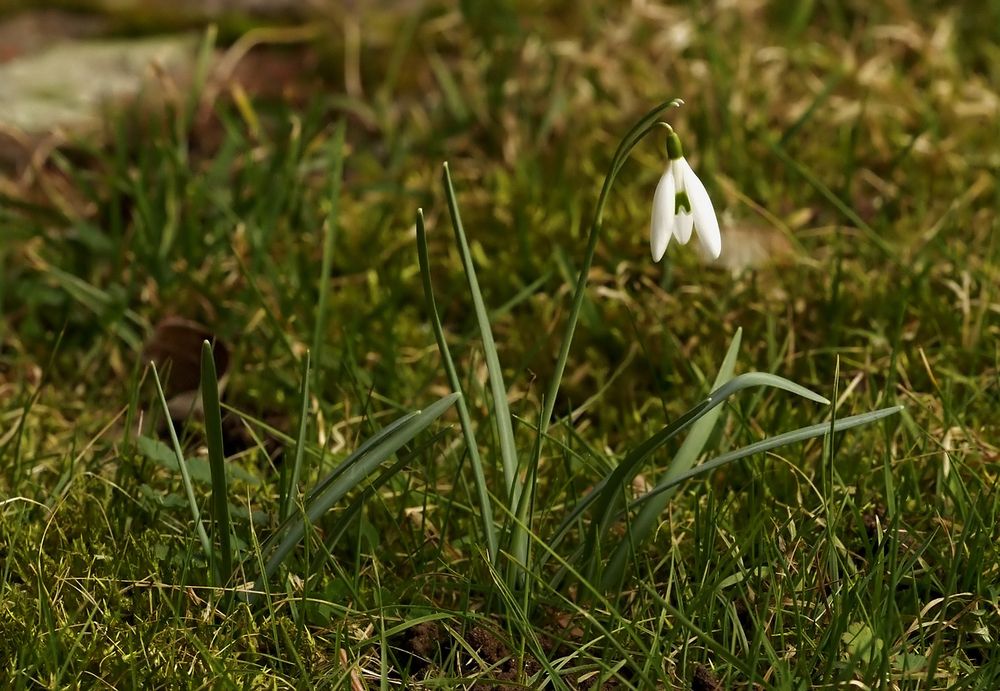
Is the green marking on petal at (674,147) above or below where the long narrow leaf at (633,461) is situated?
above

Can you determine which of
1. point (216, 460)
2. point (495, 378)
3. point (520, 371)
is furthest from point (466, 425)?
point (520, 371)

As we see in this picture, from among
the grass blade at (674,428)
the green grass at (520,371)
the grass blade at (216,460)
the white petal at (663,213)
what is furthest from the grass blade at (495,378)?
the grass blade at (216,460)

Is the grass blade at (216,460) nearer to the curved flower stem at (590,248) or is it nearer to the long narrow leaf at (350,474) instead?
the long narrow leaf at (350,474)

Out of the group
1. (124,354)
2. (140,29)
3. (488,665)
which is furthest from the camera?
(140,29)

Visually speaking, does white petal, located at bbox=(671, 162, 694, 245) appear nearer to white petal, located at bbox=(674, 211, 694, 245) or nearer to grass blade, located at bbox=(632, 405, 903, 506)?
white petal, located at bbox=(674, 211, 694, 245)

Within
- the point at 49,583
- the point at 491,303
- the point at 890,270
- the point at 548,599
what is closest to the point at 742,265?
the point at 890,270

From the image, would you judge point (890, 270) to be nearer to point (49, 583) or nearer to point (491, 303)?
point (491, 303)
